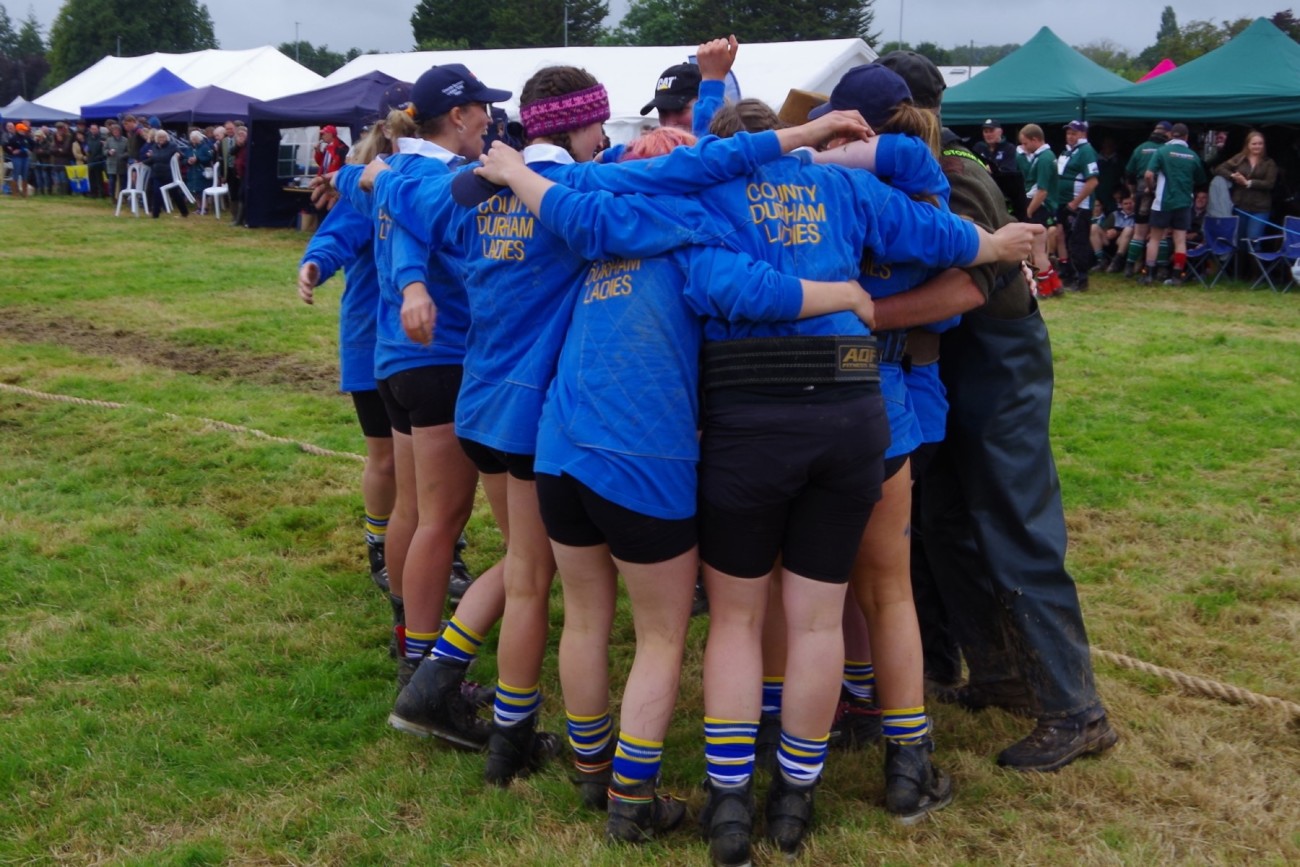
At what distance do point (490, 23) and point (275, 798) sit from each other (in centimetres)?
7499

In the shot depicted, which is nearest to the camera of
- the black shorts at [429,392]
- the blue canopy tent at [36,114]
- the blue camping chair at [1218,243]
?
the black shorts at [429,392]

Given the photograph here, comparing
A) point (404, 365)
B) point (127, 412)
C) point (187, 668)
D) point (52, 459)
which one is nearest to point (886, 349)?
point (404, 365)

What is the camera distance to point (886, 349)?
299 cm

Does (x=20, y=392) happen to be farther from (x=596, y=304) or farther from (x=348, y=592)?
(x=596, y=304)

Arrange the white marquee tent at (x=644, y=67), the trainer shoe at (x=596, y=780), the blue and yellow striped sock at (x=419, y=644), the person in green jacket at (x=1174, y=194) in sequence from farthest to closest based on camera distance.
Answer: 1. the white marquee tent at (x=644, y=67)
2. the person in green jacket at (x=1174, y=194)
3. the blue and yellow striped sock at (x=419, y=644)
4. the trainer shoe at (x=596, y=780)

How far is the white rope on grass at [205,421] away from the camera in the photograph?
6.56 meters

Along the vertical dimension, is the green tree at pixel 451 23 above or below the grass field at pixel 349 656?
above

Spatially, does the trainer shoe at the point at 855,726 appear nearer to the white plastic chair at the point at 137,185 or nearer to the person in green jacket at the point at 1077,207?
the person in green jacket at the point at 1077,207

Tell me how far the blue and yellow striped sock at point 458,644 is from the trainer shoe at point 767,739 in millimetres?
862

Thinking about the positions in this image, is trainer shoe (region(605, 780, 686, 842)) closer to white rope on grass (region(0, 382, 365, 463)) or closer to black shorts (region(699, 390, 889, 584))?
black shorts (region(699, 390, 889, 584))

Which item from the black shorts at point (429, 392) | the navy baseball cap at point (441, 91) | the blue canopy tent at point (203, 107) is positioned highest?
the blue canopy tent at point (203, 107)

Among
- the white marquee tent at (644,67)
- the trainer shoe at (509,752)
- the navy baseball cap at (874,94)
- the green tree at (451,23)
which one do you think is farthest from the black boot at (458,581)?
the green tree at (451,23)

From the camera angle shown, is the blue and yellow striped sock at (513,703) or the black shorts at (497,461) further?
the blue and yellow striped sock at (513,703)

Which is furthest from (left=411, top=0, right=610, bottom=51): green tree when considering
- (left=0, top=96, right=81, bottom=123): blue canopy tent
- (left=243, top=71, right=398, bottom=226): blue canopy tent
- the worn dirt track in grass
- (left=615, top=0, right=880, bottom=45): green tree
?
the worn dirt track in grass
